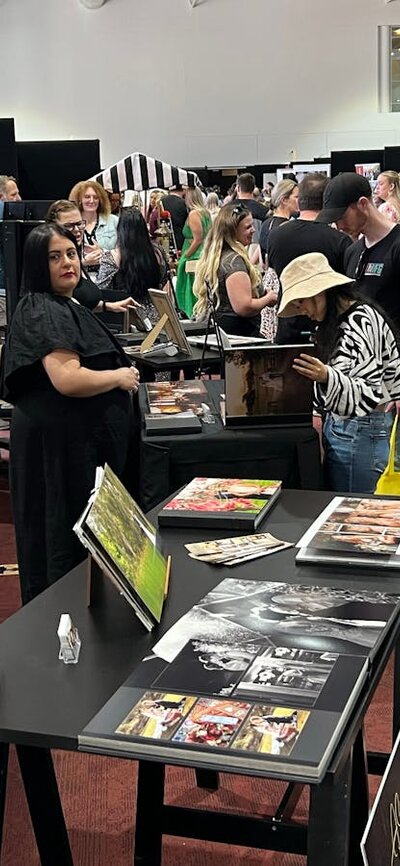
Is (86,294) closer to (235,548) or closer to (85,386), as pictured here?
(85,386)

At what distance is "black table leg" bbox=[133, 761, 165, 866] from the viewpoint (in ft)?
6.15

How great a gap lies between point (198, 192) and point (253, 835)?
7528 mm

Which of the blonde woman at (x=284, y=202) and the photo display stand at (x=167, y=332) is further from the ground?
the blonde woman at (x=284, y=202)

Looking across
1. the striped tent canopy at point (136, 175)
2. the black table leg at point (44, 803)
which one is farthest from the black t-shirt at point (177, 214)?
the black table leg at point (44, 803)

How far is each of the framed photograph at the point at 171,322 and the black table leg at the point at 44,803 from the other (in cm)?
256

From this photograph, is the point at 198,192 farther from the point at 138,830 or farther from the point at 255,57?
the point at 138,830

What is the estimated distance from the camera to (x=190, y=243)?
25.4 ft

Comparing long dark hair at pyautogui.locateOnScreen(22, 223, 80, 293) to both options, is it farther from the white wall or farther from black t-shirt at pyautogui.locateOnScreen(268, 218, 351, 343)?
the white wall

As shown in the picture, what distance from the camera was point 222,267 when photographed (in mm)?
4594

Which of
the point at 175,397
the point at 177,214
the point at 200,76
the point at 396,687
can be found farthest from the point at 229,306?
the point at 200,76

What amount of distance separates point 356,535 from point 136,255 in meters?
3.29

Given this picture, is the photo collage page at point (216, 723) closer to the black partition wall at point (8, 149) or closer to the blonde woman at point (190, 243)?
the blonde woman at point (190, 243)

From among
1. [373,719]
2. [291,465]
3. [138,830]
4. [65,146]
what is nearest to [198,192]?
[65,146]

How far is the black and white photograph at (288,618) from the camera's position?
141cm
